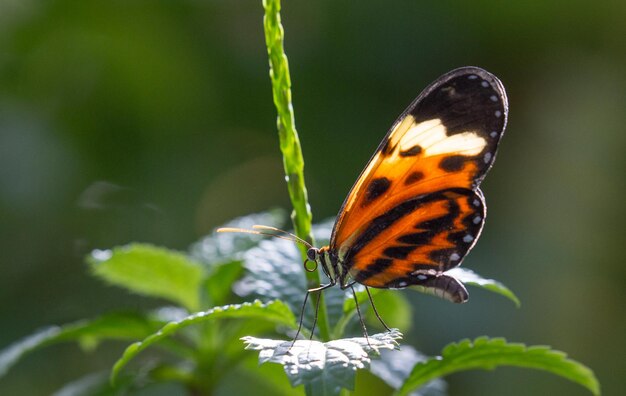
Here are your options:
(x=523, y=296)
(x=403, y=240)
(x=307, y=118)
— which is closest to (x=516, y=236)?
(x=523, y=296)

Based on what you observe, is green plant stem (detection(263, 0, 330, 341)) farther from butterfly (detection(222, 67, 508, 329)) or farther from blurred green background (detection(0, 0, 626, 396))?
blurred green background (detection(0, 0, 626, 396))

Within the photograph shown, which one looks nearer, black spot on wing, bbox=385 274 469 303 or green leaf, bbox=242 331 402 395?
green leaf, bbox=242 331 402 395

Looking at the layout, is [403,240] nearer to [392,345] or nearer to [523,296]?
[392,345]

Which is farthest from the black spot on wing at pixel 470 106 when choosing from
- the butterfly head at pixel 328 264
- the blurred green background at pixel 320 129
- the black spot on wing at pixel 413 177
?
the blurred green background at pixel 320 129

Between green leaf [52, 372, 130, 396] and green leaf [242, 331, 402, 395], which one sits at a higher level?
green leaf [52, 372, 130, 396]

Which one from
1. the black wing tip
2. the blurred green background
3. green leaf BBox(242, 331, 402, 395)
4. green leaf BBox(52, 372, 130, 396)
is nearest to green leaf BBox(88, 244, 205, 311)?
green leaf BBox(52, 372, 130, 396)

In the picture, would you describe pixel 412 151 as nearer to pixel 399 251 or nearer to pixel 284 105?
pixel 399 251

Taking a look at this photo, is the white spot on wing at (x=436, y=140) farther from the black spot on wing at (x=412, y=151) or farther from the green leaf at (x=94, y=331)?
the green leaf at (x=94, y=331)
